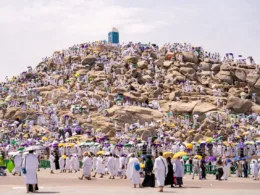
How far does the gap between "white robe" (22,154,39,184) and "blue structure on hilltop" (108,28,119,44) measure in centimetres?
6841

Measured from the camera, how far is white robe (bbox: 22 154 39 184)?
50.4 feet

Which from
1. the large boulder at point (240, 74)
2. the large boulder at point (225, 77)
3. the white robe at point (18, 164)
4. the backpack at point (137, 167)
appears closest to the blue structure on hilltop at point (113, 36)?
the large boulder at point (225, 77)

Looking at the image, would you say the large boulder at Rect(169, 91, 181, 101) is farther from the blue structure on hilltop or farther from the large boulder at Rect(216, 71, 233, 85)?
the blue structure on hilltop

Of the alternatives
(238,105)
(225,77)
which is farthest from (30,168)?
(225,77)

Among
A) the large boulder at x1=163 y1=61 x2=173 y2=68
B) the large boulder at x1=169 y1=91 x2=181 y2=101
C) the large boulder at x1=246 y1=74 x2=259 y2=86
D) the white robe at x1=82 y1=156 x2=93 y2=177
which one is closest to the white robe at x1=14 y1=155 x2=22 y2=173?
the white robe at x1=82 y1=156 x2=93 y2=177

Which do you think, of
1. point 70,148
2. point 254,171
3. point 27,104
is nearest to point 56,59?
point 27,104

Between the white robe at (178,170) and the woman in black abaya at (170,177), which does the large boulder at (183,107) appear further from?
the woman in black abaya at (170,177)

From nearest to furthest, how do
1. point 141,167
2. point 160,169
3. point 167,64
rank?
point 160,169 → point 141,167 → point 167,64

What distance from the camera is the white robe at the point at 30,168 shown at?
15.4 metres

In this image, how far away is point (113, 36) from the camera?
83562 millimetres

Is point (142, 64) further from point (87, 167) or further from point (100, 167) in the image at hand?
point (87, 167)

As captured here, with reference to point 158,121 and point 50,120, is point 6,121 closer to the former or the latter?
point 50,120

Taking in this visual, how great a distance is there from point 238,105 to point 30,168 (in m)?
40.9

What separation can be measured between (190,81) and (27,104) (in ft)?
61.7
